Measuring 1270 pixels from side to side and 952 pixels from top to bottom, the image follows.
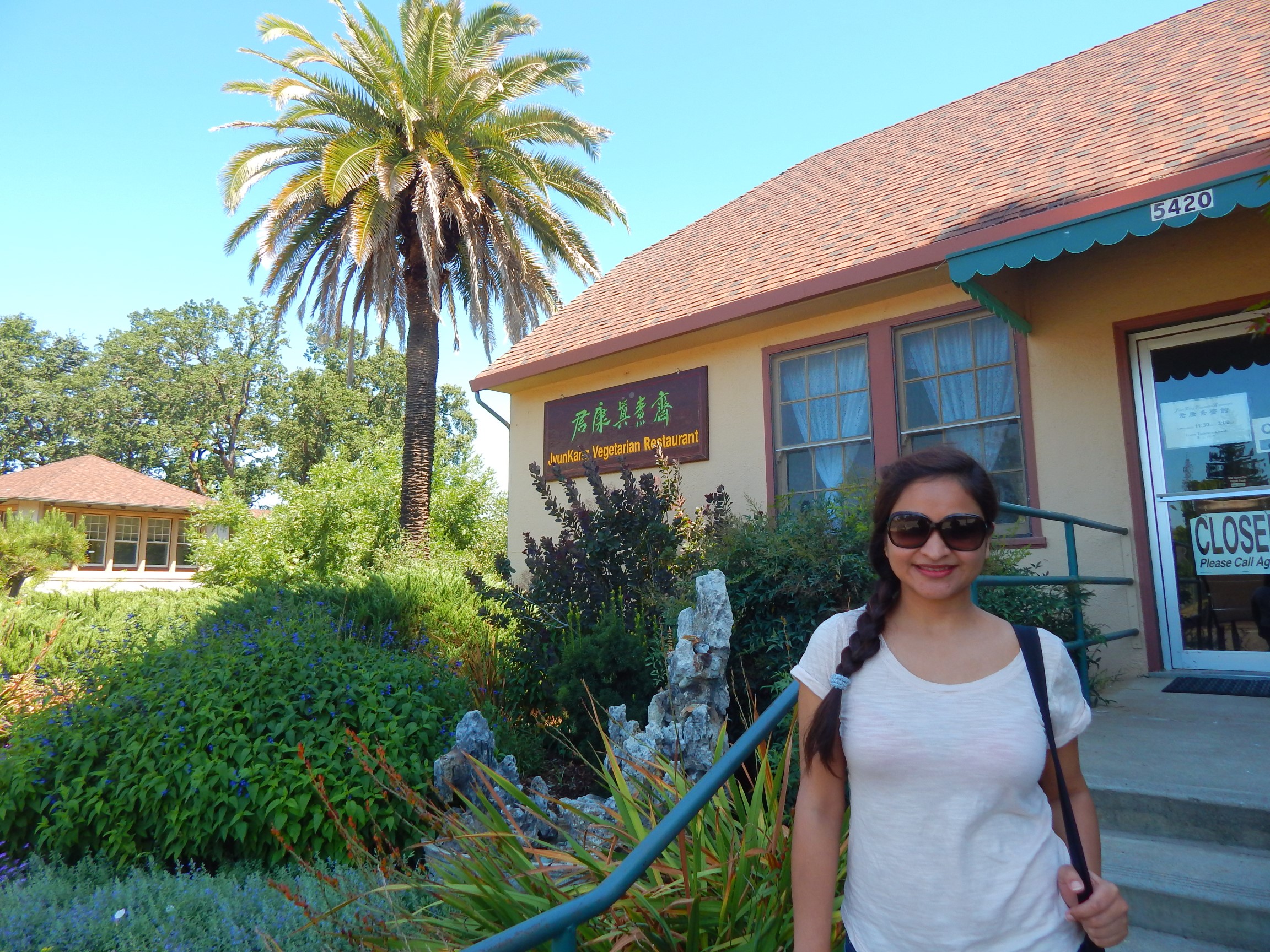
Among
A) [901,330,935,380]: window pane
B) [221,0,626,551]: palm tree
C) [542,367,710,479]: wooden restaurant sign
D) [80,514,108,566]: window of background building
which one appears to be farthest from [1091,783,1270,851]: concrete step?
[80,514,108,566]: window of background building

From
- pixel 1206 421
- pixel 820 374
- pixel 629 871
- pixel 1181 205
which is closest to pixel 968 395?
pixel 820 374

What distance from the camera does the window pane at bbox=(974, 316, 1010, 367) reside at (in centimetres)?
707

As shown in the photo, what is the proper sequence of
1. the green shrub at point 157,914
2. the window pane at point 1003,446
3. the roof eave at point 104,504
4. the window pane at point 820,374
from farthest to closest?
the roof eave at point 104,504, the window pane at point 820,374, the window pane at point 1003,446, the green shrub at point 157,914

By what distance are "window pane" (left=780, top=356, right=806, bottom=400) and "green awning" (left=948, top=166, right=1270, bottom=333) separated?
2343mm

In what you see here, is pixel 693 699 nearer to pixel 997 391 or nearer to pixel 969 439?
pixel 969 439

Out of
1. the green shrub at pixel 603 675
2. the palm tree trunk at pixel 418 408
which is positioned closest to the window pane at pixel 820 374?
the green shrub at pixel 603 675

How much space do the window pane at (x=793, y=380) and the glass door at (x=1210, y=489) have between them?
2968 mm

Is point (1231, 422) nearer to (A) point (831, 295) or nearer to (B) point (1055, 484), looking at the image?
(B) point (1055, 484)

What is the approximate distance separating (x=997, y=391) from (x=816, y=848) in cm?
626

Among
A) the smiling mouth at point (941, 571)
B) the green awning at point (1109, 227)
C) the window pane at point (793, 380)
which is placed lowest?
the smiling mouth at point (941, 571)

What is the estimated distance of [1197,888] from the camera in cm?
283

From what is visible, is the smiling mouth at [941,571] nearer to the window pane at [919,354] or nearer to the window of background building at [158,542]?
the window pane at [919,354]

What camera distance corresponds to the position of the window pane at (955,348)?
7.27m

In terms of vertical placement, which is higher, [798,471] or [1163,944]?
[798,471]
